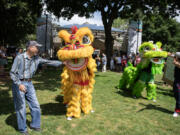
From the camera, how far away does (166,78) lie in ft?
32.1

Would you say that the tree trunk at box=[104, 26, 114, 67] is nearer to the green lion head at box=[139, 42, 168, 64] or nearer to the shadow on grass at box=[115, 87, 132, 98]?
the shadow on grass at box=[115, 87, 132, 98]

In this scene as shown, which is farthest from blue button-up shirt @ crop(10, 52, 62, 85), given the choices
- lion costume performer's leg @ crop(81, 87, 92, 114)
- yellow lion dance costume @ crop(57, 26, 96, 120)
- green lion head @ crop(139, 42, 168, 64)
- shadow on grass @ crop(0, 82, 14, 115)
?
green lion head @ crop(139, 42, 168, 64)

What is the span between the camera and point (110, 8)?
606 inches


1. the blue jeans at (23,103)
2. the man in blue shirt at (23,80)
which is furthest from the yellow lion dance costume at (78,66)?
the blue jeans at (23,103)

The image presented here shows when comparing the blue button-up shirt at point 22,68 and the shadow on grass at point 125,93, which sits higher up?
the blue button-up shirt at point 22,68

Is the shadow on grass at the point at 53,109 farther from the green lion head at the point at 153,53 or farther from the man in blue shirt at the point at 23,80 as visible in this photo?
the green lion head at the point at 153,53

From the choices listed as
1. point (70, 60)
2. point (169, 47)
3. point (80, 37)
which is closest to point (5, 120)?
point (70, 60)

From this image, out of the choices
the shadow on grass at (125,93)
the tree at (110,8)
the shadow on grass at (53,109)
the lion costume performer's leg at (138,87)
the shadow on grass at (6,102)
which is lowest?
the shadow on grass at (125,93)

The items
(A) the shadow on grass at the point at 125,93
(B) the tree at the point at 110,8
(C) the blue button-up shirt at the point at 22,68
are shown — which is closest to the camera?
(C) the blue button-up shirt at the point at 22,68

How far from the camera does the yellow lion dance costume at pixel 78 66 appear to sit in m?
4.42

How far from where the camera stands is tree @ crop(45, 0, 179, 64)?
43.6 feet

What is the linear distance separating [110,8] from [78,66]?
1199 centimetres

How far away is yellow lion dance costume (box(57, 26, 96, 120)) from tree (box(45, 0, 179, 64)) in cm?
859

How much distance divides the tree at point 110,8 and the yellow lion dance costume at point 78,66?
859 cm
